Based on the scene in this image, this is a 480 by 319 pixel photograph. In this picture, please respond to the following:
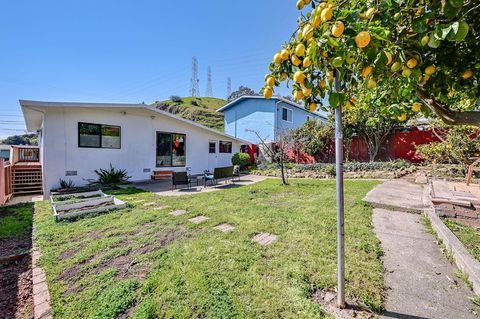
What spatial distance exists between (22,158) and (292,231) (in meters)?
19.5

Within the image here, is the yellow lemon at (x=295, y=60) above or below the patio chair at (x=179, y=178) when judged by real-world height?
above

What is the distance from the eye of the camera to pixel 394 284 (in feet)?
8.15

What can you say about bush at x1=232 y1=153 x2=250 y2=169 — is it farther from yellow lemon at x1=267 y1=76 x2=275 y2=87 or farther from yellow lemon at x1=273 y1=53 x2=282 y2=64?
yellow lemon at x1=273 y1=53 x2=282 y2=64

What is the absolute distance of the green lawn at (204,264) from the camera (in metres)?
2.26

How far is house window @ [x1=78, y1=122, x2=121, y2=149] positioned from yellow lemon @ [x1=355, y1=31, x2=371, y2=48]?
38.3 feet

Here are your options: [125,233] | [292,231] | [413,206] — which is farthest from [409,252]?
[125,233]

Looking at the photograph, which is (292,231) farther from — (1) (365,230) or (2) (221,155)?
(2) (221,155)

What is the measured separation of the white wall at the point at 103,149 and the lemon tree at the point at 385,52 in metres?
10.8

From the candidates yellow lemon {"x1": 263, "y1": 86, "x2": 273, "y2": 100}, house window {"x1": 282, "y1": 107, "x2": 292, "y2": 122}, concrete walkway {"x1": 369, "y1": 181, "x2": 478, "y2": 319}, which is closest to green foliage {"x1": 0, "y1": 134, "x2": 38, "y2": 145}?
house window {"x1": 282, "y1": 107, "x2": 292, "y2": 122}

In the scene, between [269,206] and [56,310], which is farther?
[269,206]

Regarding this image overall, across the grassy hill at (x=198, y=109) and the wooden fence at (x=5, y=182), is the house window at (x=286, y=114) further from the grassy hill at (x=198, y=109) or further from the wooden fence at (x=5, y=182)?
the wooden fence at (x=5, y=182)

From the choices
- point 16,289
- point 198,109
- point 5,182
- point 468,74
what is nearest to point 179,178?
point 5,182

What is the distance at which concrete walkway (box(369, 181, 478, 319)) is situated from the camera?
2100mm

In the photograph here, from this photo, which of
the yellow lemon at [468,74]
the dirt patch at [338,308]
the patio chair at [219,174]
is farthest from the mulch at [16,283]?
the patio chair at [219,174]
